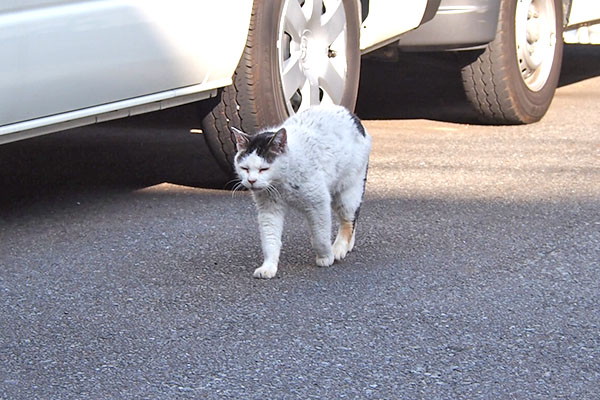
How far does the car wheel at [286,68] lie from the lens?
16.3ft

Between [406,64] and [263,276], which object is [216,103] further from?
[406,64]

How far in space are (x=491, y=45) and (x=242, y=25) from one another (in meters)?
2.17

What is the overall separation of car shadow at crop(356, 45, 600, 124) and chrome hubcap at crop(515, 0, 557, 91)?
0.41 metres

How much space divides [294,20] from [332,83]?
0.44 meters

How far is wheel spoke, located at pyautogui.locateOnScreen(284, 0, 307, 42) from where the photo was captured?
5191 millimetres

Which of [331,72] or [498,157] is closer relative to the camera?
[331,72]

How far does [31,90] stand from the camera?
4152 mm

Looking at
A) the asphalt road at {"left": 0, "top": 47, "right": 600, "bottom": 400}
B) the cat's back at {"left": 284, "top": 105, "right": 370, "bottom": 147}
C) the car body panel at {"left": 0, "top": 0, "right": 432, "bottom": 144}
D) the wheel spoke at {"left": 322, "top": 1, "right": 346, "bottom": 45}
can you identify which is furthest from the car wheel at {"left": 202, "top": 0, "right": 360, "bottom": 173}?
the cat's back at {"left": 284, "top": 105, "right": 370, "bottom": 147}

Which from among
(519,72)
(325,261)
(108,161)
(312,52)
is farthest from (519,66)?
(325,261)

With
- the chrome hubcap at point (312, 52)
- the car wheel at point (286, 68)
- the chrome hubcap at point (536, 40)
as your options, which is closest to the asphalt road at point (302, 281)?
the car wheel at point (286, 68)

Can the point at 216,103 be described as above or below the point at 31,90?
below

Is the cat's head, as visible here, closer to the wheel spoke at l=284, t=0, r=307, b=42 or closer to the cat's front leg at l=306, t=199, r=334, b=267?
the cat's front leg at l=306, t=199, r=334, b=267

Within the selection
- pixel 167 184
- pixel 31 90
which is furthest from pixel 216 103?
pixel 31 90

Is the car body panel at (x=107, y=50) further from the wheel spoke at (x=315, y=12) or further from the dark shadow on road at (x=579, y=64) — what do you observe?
the dark shadow on road at (x=579, y=64)
